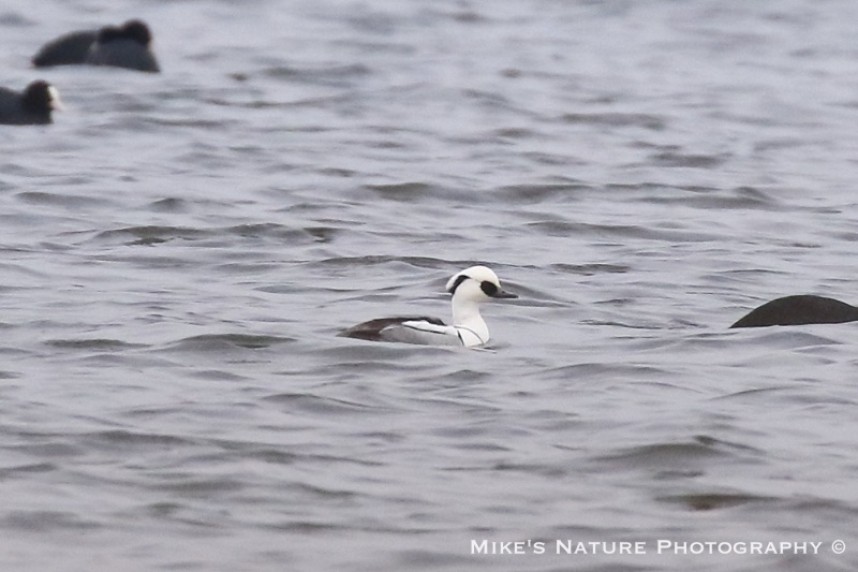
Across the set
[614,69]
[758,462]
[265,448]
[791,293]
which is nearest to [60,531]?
[265,448]

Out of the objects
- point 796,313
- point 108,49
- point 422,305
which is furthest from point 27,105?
point 796,313

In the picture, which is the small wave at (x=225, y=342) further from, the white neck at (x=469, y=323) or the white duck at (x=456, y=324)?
the white neck at (x=469, y=323)

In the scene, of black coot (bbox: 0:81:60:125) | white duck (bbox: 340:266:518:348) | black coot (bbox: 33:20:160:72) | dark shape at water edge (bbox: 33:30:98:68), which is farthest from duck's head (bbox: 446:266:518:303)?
dark shape at water edge (bbox: 33:30:98:68)

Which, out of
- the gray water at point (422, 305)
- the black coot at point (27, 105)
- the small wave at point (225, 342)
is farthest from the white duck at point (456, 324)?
the black coot at point (27, 105)

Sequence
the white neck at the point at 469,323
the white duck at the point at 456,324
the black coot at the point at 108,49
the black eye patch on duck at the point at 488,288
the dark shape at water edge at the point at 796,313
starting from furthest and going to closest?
the black coot at the point at 108,49 < the black eye patch on duck at the point at 488,288 < the dark shape at water edge at the point at 796,313 < the white neck at the point at 469,323 < the white duck at the point at 456,324

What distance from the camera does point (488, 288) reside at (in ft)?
39.8

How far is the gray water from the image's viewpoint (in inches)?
328

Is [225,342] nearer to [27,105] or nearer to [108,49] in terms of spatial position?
[27,105]

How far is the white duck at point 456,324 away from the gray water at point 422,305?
103 mm

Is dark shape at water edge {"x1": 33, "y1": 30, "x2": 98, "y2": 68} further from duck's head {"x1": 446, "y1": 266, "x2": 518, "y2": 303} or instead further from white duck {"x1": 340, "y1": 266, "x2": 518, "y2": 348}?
duck's head {"x1": 446, "y1": 266, "x2": 518, "y2": 303}

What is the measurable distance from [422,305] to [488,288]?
126 cm

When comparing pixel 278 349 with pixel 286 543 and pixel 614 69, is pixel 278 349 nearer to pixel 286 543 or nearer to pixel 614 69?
pixel 286 543

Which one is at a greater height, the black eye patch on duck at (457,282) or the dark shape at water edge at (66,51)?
the black eye patch on duck at (457,282)

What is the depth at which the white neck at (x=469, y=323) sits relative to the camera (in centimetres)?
1170
